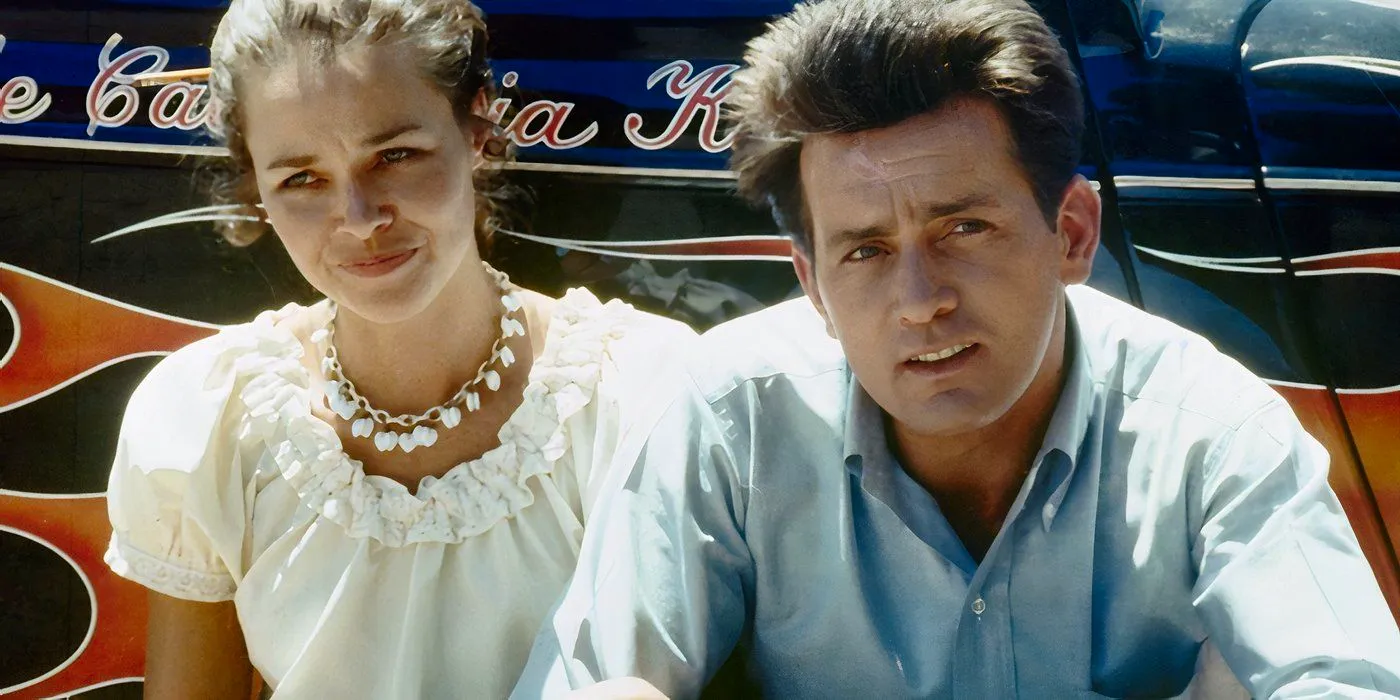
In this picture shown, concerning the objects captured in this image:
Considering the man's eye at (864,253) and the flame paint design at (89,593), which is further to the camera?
the flame paint design at (89,593)

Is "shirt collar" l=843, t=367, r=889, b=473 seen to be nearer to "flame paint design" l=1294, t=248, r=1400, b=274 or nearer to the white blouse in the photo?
the white blouse

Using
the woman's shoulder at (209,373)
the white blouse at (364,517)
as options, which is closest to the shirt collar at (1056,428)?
the white blouse at (364,517)

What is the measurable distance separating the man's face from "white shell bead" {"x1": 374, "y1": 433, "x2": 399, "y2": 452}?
925 millimetres

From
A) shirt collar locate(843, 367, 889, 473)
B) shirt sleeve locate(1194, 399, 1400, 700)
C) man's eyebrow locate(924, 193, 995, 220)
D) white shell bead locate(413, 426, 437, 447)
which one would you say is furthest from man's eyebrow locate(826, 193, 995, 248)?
white shell bead locate(413, 426, 437, 447)

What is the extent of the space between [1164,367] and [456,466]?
47.0 inches

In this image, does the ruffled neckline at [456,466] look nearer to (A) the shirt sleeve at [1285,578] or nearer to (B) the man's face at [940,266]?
(B) the man's face at [940,266]

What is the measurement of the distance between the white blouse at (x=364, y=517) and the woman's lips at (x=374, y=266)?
12.5 inches

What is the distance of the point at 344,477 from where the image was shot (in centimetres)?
226

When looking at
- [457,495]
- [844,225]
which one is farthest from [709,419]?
[457,495]

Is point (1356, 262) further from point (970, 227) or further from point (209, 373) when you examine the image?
point (209, 373)

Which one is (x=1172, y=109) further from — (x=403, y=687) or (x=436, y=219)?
(x=403, y=687)

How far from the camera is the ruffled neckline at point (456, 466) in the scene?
2.22 meters

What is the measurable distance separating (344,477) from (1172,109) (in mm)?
1527

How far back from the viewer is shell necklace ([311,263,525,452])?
231cm
